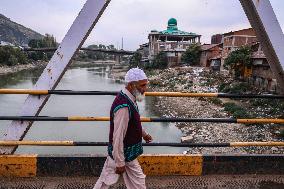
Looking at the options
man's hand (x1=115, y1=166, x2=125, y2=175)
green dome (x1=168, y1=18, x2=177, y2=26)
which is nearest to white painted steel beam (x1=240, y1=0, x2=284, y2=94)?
man's hand (x1=115, y1=166, x2=125, y2=175)

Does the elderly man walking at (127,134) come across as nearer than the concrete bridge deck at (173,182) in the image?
Yes

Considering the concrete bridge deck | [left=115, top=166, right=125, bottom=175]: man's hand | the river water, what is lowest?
the river water

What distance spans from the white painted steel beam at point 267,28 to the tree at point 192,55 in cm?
5163

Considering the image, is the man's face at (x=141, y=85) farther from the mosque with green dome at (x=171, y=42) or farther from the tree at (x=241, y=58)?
the mosque with green dome at (x=171, y=42)

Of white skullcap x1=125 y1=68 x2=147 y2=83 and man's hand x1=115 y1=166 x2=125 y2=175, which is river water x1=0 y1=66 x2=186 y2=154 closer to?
man's hand x1=115 y1=166 x2=125 y2=175

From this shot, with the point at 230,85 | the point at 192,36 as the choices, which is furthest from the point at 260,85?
the point at 192,36

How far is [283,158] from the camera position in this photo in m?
4.17

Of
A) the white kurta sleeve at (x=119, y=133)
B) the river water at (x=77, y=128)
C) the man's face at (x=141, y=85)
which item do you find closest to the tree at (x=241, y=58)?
the river water at (x=77, y=128)

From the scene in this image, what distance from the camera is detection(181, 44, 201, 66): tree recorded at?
54.5 metres

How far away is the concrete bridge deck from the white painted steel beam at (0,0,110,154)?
53cm

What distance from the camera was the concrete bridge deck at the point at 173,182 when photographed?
12.1ft

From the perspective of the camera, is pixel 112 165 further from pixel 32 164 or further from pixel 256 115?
pixel 256 115

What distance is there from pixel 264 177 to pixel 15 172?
303cm

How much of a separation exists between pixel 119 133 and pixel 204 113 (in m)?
25.0
